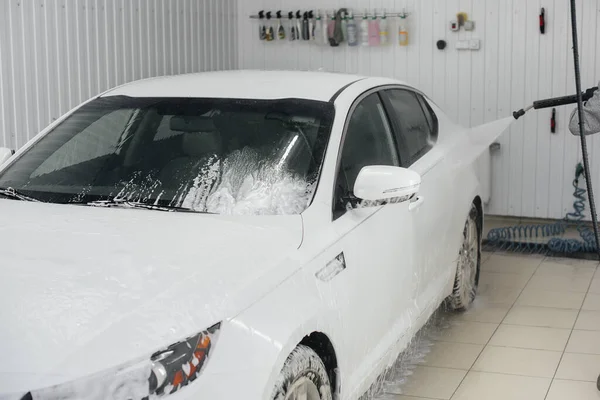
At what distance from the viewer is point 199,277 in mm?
2439

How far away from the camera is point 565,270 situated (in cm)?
650

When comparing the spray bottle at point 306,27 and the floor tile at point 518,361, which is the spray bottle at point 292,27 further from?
the floor tile at point 518,361

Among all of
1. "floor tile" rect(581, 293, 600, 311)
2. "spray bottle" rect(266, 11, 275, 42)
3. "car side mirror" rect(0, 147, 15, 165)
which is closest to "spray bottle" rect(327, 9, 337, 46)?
"spray bottle" rect(266, 11, 275, 42)

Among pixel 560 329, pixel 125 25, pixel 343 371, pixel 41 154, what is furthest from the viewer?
pixel 125 25

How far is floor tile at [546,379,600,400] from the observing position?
4.02 metres

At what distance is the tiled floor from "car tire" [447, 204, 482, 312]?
0.12 meters

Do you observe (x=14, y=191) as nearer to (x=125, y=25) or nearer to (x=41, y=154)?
(x=41, y=154)

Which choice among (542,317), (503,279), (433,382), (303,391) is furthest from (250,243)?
(503,279)

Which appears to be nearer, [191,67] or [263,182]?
[263,182]

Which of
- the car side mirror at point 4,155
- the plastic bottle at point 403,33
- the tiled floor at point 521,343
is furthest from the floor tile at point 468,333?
the plastic bottle at point 403,33

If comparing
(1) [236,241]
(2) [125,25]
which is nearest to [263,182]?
(1) [236,241]

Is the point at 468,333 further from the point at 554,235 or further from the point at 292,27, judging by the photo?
the point at 292,27

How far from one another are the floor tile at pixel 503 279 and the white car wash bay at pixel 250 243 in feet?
0.09

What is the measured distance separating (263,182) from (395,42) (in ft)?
17.6
